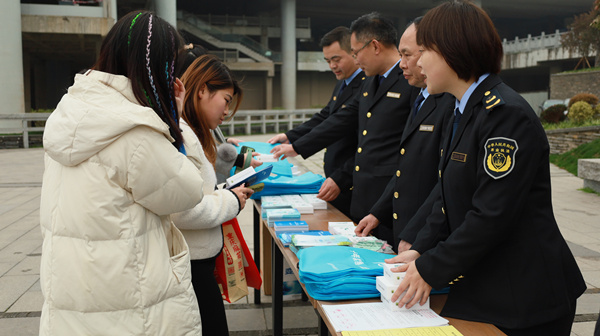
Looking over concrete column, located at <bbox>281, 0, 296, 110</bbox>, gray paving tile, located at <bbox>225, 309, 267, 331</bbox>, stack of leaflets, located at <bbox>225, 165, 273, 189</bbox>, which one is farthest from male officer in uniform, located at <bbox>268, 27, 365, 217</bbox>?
concrete column, located at <bbox>281, 0, 296, 110</bbox>

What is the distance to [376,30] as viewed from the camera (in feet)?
11.5

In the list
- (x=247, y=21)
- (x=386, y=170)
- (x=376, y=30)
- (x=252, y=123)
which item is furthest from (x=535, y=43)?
(x=386, y=170)

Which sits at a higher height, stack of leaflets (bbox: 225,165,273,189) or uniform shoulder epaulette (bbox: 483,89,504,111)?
uniform shoulder epaulette (bbox: 483,89,504,111)

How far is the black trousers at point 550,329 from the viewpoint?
5.52ft

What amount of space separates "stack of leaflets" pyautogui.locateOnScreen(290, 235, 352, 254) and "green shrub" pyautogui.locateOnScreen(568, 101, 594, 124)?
1409 cm

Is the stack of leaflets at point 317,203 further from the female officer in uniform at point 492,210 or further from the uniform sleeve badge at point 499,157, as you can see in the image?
the uniform sleeve badge at point 499,157

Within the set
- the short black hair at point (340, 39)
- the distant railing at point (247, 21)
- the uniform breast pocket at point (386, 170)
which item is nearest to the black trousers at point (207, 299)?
the uniform breast pocket at point (386, 170)

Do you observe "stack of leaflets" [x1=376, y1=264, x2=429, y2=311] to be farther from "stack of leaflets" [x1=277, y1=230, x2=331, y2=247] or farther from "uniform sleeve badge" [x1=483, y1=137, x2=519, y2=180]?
"stack of leaflets" [x1=277, y1=230, x2=331, y2=247]

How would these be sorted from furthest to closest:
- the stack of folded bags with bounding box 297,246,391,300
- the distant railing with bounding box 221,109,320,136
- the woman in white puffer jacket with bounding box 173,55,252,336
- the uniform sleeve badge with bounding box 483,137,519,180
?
the distant railing with bounding box 221,109,320,136
the woman in white puffer jacket with bounding box 173,55,252,336
the stack of folded bags with bounding box 297,246,391,300
the uniform sleeve badge with bounding box 483,137,519,180


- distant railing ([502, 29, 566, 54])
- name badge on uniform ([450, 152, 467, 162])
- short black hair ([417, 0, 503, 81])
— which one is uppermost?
distant railing ([502, 29, 566, 54])

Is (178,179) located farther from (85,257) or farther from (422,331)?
(422,331)

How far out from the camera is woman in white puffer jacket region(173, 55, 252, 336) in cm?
224

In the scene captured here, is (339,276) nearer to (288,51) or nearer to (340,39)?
(340,39)

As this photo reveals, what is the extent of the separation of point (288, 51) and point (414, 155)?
29.9m
